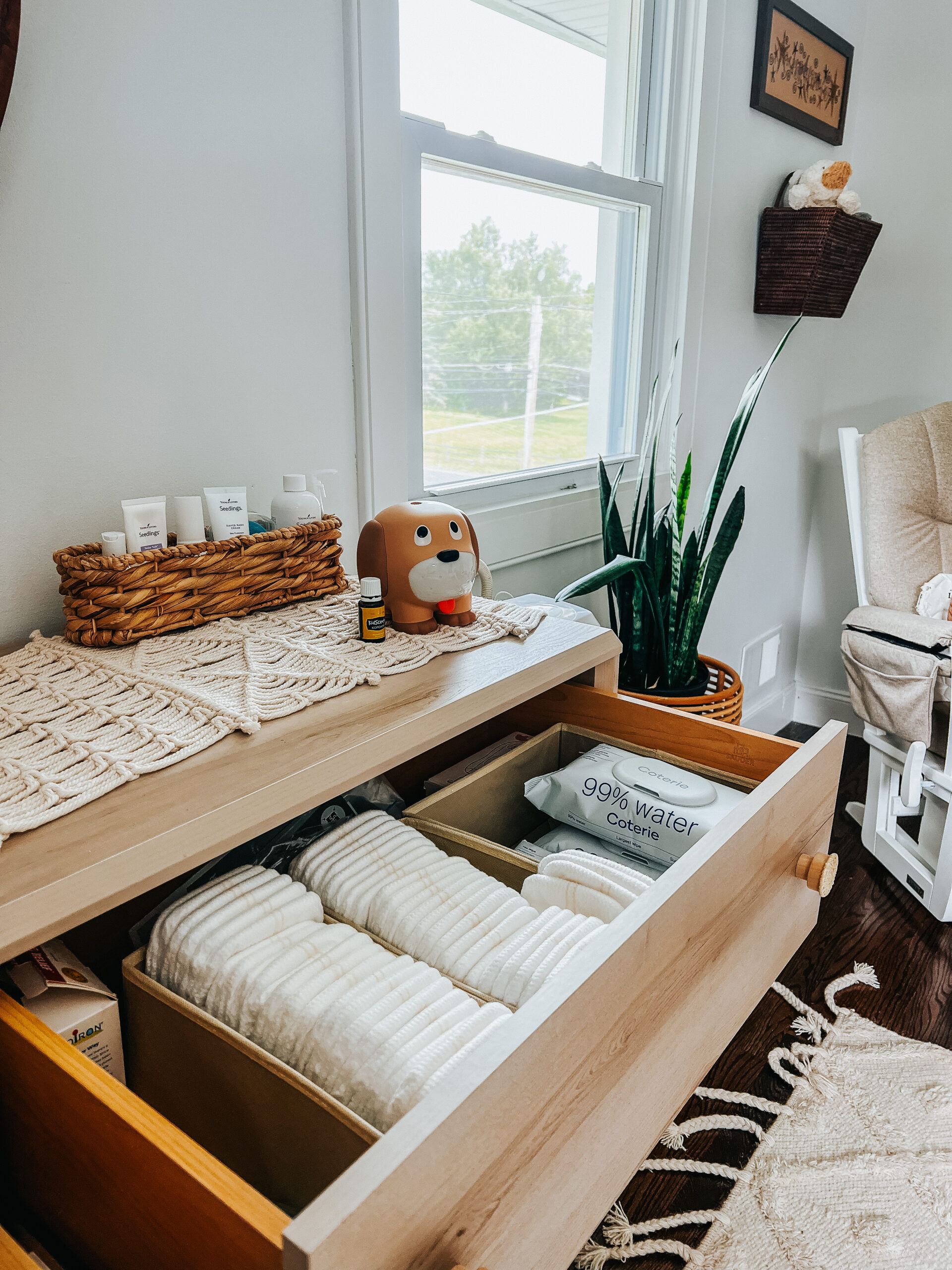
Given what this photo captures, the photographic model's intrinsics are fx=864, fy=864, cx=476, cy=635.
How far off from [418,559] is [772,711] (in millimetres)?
2051

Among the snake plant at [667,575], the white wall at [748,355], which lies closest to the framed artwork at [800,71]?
the white wall at [748,355]

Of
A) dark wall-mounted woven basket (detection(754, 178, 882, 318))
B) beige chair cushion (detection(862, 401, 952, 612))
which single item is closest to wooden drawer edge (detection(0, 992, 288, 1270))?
beige chair cushion (detection(862, 401, 952, 612))

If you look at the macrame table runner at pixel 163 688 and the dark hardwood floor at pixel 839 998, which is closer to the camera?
the macrame table runner at pixel 163 688

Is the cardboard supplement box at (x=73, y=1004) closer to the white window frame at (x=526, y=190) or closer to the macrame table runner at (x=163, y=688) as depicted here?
the macrame table runner at (x=163, y=688)

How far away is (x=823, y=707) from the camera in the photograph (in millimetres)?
2758

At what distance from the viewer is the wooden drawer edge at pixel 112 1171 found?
16.6 inches

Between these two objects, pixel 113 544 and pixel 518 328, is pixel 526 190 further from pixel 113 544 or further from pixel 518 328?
pixel 113 544

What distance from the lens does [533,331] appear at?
163cm

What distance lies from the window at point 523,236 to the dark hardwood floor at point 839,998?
1.02 metres

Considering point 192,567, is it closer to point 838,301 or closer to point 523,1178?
point 523,1178

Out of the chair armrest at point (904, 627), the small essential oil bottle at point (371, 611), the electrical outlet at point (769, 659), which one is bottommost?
the electrical outlet at point (769, 659)

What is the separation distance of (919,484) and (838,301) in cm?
52

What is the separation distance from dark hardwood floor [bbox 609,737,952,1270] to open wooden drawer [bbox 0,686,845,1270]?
0.45 meters

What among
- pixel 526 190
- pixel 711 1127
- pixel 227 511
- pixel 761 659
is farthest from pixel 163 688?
pixel 761 659
